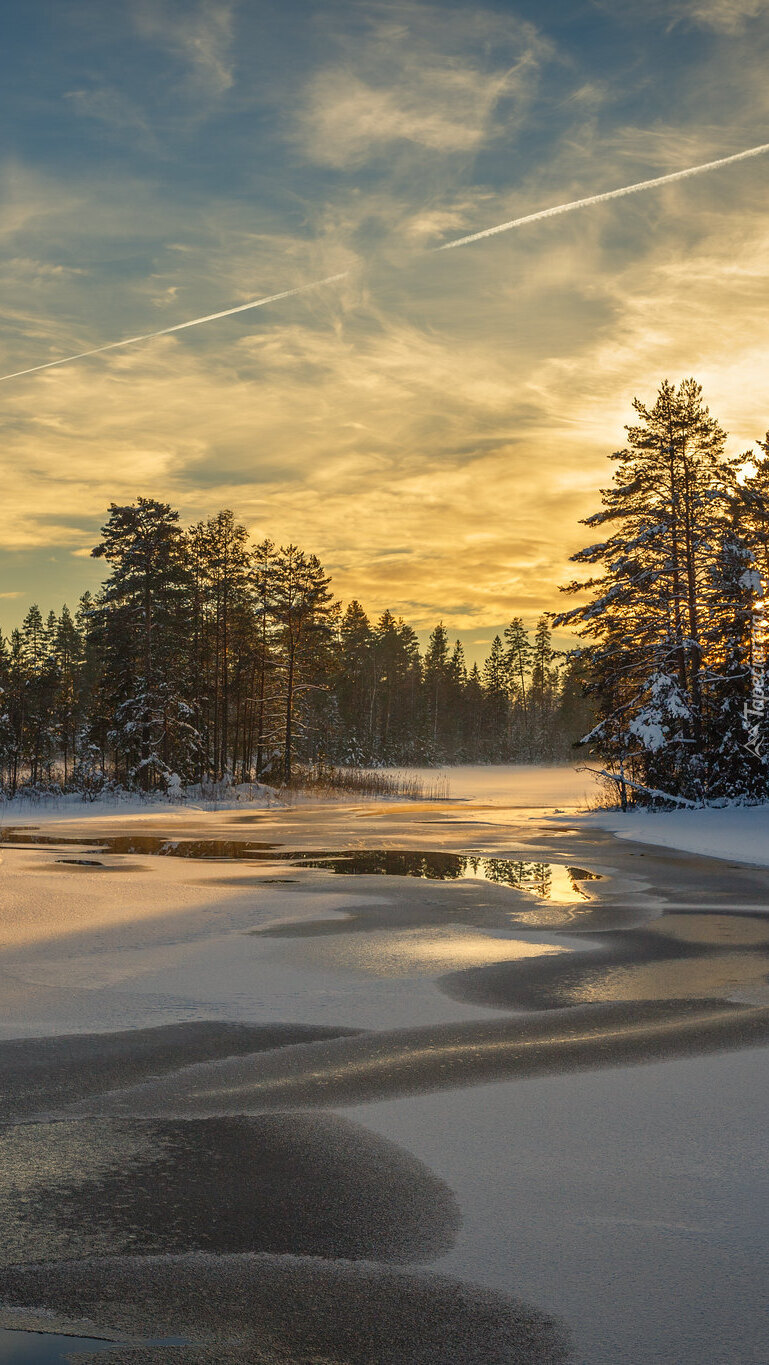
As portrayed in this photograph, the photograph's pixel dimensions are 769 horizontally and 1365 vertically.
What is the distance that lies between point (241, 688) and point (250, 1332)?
50.9 meters

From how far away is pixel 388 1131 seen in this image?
500 centimetres

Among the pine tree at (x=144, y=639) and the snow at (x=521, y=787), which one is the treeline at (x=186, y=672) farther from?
the snow at (x=521, y=787)

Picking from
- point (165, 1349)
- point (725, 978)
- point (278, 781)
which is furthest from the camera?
point (278, 781)

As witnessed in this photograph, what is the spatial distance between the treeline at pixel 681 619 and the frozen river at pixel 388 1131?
2025 centimetres

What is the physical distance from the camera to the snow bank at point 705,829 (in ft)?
68.3

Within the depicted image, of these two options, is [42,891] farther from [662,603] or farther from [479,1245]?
[662,603]

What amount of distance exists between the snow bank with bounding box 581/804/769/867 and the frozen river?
971 centimetres

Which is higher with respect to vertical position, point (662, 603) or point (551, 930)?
point (662, 603)

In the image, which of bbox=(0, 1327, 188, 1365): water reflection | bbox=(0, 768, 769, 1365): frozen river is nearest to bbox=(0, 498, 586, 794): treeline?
bbox=(0, 768, 769, 1365): frozen river

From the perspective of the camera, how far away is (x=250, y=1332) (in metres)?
3.21

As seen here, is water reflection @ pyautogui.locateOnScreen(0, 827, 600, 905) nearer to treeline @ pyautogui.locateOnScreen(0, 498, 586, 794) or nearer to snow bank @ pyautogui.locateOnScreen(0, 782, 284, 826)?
snow bank @ pyautogui.locateOnScreen(0, 782, 284, 826)

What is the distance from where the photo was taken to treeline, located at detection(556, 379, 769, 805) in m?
30.7

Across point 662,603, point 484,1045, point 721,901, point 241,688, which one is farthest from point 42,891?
point 241,688

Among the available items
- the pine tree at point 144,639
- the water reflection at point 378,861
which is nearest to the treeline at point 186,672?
the pine tree at point 144,639
